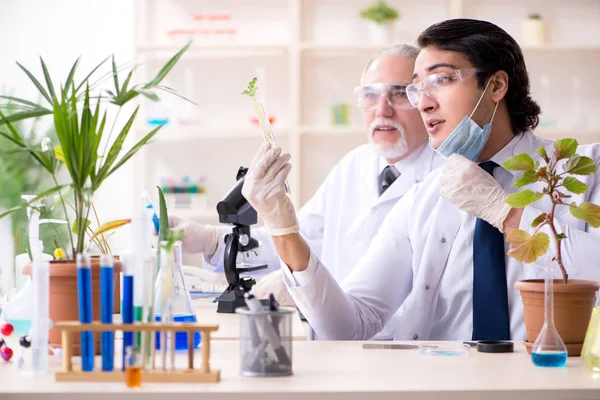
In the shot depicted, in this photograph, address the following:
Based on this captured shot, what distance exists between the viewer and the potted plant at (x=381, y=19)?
4824mm

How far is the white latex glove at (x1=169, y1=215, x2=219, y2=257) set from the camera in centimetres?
286

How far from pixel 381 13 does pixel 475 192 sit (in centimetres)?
305

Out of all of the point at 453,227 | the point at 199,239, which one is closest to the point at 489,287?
the point at 453,227

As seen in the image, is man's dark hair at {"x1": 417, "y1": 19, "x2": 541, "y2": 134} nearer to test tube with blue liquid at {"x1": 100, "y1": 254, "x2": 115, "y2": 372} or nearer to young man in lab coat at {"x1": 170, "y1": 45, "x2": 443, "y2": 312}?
young man in lab coat at {"x1": 170, "y1": 45, "x2": 443, "y2": 312}

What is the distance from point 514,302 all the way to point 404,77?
1245mm

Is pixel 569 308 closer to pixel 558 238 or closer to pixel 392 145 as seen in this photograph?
pixel 558 238

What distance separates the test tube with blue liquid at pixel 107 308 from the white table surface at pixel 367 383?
5cm

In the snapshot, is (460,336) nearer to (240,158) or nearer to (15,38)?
(240,158)

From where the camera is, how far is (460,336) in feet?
7.07

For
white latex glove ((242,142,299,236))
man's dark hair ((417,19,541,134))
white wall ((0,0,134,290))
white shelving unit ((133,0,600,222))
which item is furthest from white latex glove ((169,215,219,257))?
white wall ((0,0,134,290))

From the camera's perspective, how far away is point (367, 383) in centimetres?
116

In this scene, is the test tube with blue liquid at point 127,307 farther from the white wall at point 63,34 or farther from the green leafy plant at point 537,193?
the white wall at point 63,34

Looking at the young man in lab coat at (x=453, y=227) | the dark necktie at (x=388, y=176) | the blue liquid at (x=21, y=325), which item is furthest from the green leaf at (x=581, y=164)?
the dark necktie at (x=388, y=176)

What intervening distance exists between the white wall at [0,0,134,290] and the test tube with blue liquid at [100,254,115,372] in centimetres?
385
